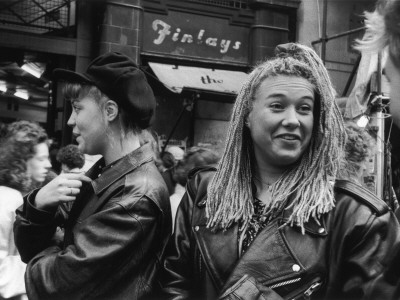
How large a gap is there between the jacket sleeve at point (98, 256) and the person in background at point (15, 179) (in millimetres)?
724

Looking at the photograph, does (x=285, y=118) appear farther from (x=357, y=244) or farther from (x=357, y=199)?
(x=357, y=244)

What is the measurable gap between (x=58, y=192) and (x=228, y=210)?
74 centimetres

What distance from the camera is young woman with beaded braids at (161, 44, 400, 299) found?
1929 mm

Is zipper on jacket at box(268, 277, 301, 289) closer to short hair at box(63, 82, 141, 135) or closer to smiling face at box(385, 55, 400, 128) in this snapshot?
smiling face at box(385, 55, 400, 128)

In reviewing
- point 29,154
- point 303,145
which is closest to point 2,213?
point 29,154

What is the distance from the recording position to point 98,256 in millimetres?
2088

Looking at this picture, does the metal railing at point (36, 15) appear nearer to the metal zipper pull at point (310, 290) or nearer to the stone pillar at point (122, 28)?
the stone pillar at point (122, 28)

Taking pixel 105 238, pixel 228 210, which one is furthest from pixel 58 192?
pixel 228 210

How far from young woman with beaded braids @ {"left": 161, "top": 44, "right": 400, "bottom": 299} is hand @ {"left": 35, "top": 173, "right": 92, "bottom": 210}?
467mm

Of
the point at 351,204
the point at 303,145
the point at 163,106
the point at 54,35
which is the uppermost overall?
the point at 54,35

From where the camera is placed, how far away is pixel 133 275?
87.3 inches

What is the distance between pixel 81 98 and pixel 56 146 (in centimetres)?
804

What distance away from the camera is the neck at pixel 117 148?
2.51m

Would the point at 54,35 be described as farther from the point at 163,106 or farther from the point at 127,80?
the point at 127,80
